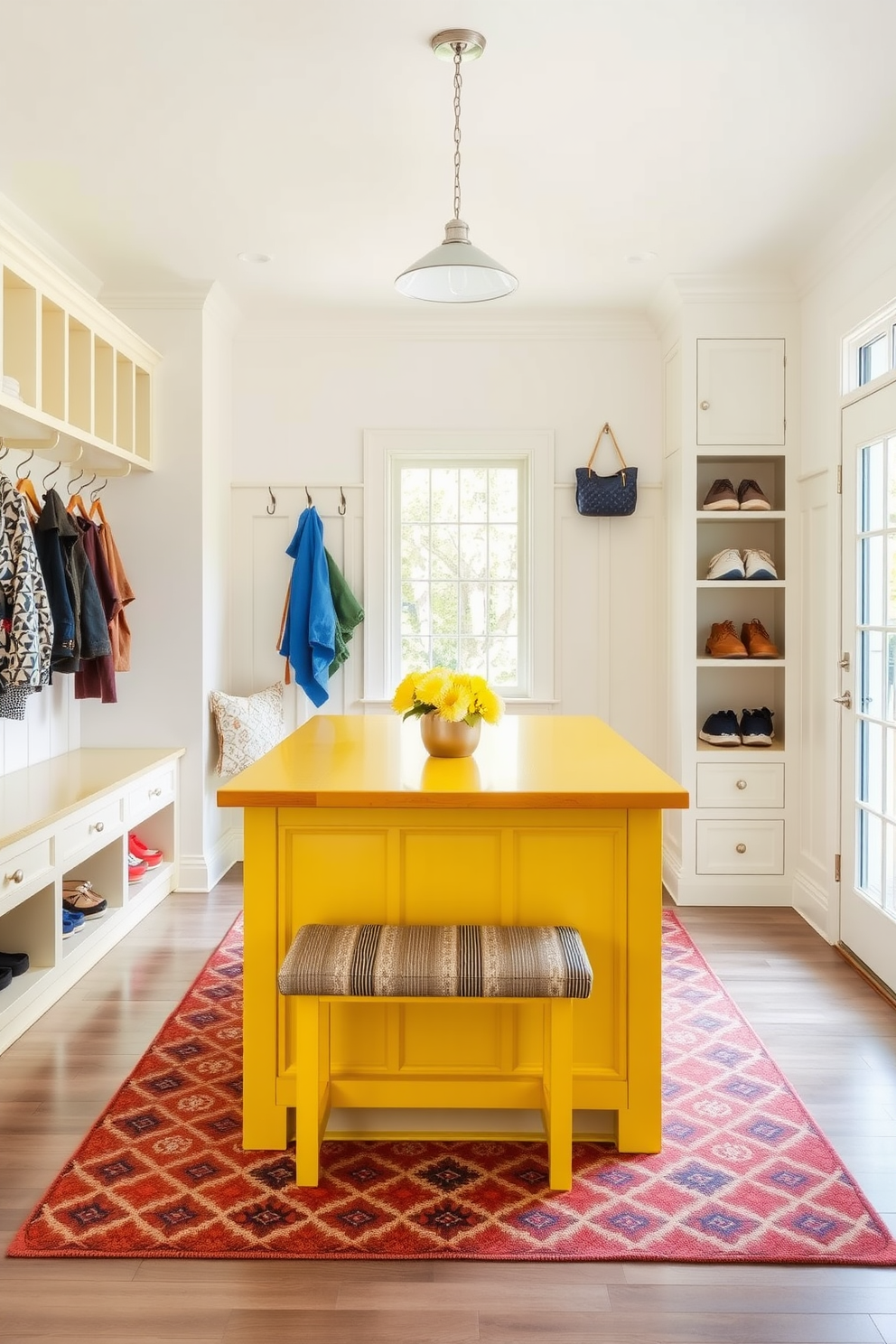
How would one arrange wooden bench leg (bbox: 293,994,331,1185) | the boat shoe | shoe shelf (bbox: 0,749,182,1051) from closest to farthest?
A: wooden bench leg (bbox: 293,994,331,1185)
shoe shelf (bbox: 0,749,182,1051)
the boat shoe

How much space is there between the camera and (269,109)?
2.85 metres

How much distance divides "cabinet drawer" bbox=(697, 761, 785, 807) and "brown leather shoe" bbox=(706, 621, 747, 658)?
472mm

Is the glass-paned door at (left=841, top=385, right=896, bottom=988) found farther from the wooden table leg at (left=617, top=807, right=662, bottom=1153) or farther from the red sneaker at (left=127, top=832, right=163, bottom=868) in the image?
the red sneaker at (left=127, top=832, right=163, bottom=868)

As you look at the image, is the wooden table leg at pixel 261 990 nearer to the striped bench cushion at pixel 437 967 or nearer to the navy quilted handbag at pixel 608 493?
the striped bench cushion at pixel 437 967

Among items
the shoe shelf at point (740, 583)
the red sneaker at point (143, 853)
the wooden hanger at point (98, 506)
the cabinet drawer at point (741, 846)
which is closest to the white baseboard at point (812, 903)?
the cabinet drawer at point (741, 846)

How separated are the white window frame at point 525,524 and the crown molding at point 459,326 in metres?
0.46

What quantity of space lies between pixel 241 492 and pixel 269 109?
7.37 feet

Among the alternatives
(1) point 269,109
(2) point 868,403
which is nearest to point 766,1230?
(2) point 868,403

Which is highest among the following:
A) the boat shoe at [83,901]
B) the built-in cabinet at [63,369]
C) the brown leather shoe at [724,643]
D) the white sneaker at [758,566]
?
the built-in cabinet at [63,369]

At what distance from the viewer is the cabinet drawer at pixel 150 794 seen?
3.86 meters

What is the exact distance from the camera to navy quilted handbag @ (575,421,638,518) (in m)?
4.70

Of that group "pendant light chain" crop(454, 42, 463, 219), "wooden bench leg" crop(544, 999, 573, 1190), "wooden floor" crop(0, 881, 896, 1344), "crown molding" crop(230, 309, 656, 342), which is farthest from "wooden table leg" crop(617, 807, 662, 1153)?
"crown molding" crop(230, 309, 656, 342)

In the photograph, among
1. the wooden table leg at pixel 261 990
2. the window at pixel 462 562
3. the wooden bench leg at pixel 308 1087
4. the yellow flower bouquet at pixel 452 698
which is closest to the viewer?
the wooden bench leg at pixel 308 1087

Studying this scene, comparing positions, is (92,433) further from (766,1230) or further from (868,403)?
(766,1230)
